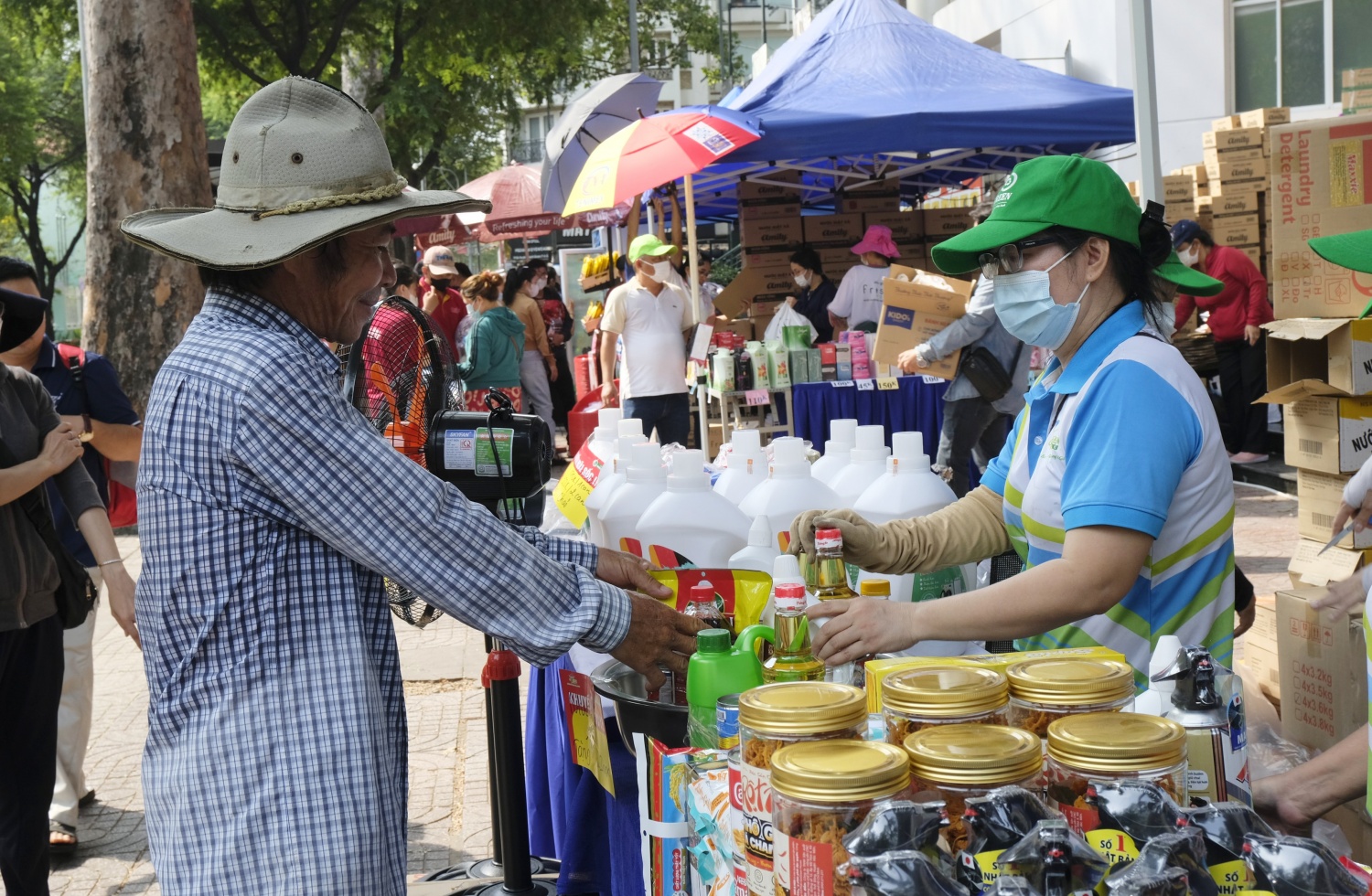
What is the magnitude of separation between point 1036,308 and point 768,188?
11.7m

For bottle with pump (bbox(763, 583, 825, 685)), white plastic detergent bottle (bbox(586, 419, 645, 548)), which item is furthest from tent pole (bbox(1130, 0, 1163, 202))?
bottle with pump (bbox(763, 583, 825, 685))

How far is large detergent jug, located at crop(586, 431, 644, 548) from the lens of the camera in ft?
10.7

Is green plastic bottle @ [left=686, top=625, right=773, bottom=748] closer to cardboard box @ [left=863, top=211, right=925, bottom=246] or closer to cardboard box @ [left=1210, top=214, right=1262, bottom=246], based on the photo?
cardboard box @ [left=863, top=211, right=925, bottom=246]

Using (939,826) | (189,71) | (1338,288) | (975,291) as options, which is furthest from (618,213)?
(939,826)

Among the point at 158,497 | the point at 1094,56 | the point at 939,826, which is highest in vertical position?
the point at 1094,56

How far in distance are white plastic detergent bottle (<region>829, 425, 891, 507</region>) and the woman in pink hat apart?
24.6ft

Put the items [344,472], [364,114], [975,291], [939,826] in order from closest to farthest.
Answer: [939,826] < [344,472] < [364,114] < [975,291]

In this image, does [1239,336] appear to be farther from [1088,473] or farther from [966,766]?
[966,766]

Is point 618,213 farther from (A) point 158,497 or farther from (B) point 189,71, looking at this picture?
(A) point 158,497

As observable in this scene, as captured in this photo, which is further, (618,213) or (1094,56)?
(1094,56)

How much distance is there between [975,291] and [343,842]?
6134 millimetres

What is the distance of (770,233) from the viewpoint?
1361cm

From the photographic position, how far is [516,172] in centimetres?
2094

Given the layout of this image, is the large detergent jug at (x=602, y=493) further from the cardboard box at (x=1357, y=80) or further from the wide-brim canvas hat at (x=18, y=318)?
the cardboard box at (x=1357, y=80)
